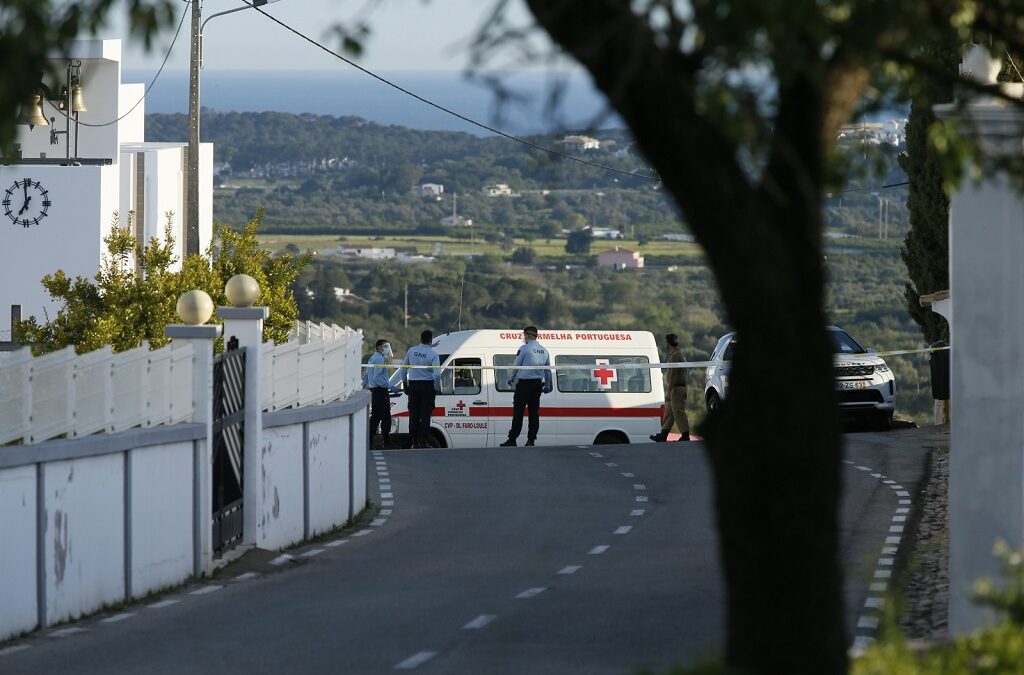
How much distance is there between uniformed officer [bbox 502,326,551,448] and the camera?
2873cm

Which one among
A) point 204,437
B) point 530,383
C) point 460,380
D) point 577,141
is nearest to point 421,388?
point 530,383

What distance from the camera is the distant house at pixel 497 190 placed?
405ft

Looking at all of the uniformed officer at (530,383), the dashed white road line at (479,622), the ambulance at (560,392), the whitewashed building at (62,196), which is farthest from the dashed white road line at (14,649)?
the whitewashed building at (62,196)

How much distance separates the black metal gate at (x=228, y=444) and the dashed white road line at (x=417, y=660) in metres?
5.16

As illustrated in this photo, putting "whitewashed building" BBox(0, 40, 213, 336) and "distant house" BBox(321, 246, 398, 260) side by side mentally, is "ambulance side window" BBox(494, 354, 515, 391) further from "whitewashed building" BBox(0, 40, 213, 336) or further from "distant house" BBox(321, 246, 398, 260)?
"distant house" BBox(321, 246, 398, 260)

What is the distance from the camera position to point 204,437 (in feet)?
50.3

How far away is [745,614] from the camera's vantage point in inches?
235

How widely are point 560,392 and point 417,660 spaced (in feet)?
72.7

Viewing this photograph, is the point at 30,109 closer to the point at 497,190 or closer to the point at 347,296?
the point at 347,296

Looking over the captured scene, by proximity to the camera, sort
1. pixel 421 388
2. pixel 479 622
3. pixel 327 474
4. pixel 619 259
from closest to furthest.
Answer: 1. pixel 479 622
2. pixel 327 474
3. pixel 421 388
4. pixel 619 259

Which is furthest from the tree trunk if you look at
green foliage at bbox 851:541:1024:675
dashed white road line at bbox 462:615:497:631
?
dashed white road line at bbox 462:615:497:631

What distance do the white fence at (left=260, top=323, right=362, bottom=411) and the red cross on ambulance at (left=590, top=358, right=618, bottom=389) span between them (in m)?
11.6

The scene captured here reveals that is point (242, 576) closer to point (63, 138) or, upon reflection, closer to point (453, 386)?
point (453, 386)

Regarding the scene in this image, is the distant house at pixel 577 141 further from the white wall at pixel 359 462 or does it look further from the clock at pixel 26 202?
the clock at pixel 26 202
